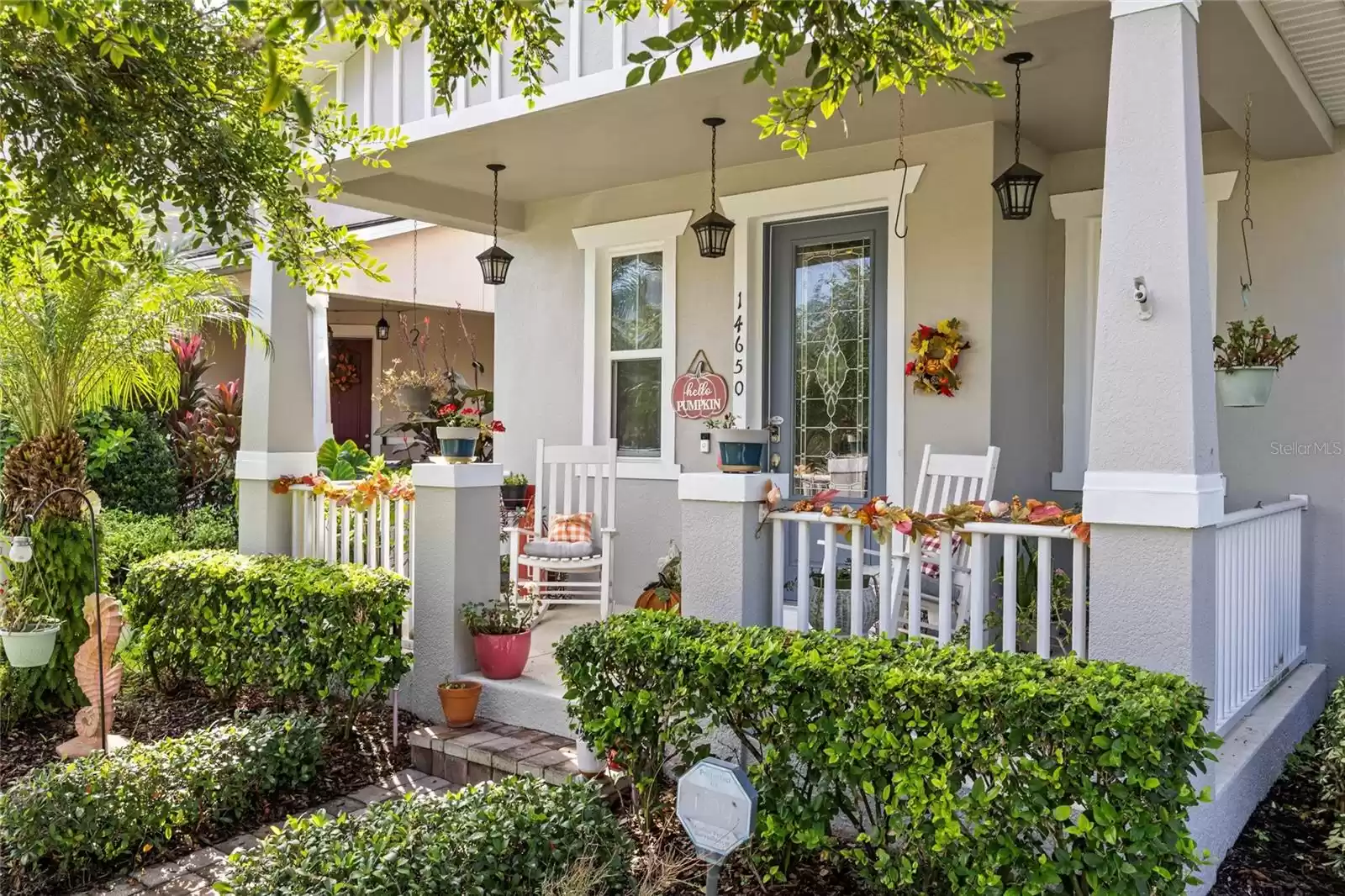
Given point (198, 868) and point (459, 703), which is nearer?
point (198, 868)

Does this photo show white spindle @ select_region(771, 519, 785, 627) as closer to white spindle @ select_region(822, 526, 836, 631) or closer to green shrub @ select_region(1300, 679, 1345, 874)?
white spindle @ select_region(822, 526, 836, 631)

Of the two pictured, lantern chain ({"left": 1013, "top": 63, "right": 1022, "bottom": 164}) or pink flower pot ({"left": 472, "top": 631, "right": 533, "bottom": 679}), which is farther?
pink flower pot ({"left": 472, "top": 631, "right": 533, "bottom": 679})

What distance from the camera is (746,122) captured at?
5004 mm

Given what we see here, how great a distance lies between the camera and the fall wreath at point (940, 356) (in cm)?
500

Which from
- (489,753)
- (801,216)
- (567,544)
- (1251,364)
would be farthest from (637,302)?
(1251,364)

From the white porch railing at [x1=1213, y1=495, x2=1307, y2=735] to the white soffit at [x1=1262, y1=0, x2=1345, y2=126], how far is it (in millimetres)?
1798

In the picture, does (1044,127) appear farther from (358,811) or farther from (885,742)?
(358,811)

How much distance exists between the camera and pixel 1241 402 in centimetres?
423

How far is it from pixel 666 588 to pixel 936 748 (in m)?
Answer: 2.96

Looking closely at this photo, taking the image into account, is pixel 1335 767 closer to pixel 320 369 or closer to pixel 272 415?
pixel 272 415

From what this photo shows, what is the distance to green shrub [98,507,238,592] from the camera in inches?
275

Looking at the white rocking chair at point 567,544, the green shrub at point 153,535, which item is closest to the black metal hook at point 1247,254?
the white rocking chair at point 567,544

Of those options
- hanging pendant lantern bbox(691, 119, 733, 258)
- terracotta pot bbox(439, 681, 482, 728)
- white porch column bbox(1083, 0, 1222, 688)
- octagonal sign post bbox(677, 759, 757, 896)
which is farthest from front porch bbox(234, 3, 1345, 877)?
octagonal sign post bbox(677, 759, 757, 896)

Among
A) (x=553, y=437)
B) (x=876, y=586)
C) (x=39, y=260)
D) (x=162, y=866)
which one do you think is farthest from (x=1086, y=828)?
(x=553, y=437)
